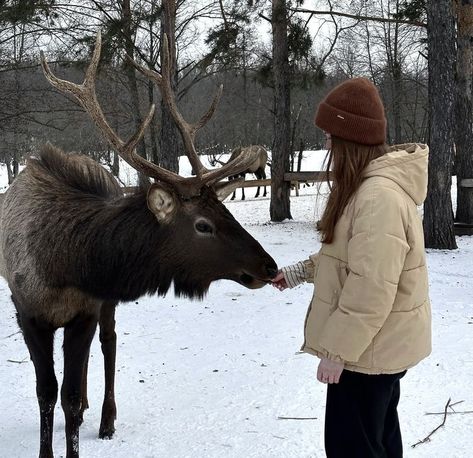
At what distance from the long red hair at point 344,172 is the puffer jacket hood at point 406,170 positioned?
5cm

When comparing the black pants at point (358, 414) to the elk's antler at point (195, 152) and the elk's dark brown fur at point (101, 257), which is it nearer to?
the elk's dark brown fur at point (101, 257)

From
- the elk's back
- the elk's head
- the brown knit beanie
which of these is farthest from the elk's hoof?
the brown knit beanie

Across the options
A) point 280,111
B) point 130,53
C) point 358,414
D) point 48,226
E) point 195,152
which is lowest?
point 358,414

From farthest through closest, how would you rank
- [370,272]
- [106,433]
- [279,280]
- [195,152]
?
[106,433]
[195,152]
[279,280]
[370,272]

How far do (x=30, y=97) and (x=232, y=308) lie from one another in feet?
28.8

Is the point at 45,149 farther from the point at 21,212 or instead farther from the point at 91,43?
the point at 91,43

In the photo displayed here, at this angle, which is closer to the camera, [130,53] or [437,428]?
[437,428]

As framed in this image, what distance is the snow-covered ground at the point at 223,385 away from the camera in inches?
137

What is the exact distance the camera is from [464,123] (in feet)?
35.8

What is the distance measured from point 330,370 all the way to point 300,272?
79cm

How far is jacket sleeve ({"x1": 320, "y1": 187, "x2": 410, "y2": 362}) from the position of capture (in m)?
2.05

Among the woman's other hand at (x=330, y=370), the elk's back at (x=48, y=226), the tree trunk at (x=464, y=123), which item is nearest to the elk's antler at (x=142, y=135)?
the elk's back at (x=48, y=226)

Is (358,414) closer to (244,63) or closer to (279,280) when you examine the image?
(279,280)

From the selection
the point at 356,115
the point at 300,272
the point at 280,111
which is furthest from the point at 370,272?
the point at 280,111
